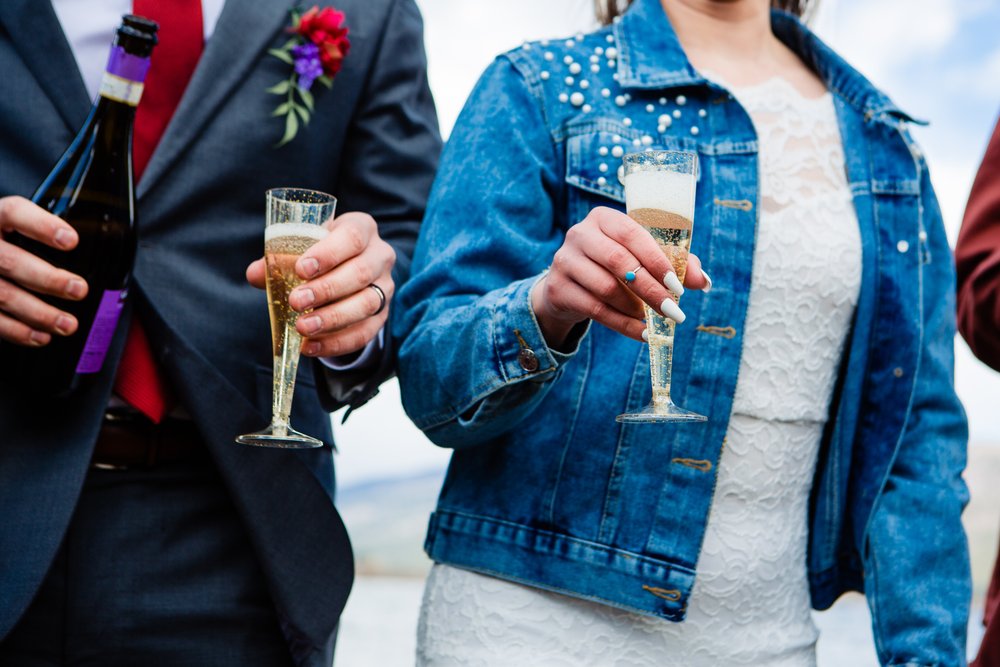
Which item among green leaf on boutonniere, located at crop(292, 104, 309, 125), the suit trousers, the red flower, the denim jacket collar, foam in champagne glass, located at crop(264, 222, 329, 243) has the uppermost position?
the denim jacket collar

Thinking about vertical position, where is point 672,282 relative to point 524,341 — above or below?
above

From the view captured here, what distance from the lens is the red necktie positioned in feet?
5.95

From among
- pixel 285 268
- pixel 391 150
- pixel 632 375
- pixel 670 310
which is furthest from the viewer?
pixel 391 150

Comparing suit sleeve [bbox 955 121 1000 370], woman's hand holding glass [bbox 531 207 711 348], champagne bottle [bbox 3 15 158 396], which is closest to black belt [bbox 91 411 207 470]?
champagne bottle [bbox 3 15 158 396]

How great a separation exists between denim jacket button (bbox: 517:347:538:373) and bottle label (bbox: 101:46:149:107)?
683 mm

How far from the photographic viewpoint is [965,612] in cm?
184

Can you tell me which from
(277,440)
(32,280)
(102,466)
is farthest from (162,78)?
(277,440)

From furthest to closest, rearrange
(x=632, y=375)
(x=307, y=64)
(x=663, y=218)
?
(x=307, y=64)
(x=632, y=375)
(x=663, y=218)

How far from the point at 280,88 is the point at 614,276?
0.89m

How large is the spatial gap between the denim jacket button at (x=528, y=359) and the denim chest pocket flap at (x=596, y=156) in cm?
37

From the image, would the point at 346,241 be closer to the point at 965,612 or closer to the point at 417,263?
the point at 417,263

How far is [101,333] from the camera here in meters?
1.67

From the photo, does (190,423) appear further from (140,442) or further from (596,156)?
Result: (596,156)

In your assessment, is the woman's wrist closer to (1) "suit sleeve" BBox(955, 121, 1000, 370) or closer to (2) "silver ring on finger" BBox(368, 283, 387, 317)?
(2) "silver ring on finger" BBox(368, 283, 387, 317)
